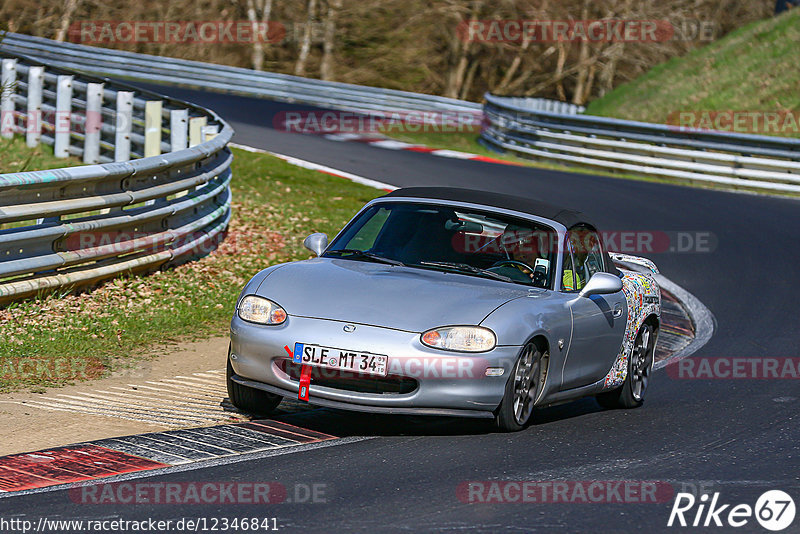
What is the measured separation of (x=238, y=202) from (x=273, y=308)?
28.4 feet

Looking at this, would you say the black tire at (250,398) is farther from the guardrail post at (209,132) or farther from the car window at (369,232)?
the guardrail post at (209,132)

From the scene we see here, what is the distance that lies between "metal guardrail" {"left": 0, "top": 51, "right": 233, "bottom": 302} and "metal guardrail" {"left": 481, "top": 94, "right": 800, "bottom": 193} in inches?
413

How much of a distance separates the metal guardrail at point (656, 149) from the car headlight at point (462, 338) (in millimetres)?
16330

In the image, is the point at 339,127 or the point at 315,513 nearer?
the point at 315,513

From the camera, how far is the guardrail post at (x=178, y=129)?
1520 cm

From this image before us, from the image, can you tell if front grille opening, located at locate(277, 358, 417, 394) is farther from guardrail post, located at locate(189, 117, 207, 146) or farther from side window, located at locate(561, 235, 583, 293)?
guardrail post, located at locate(189, 117, 207, 146)

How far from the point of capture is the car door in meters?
7.64

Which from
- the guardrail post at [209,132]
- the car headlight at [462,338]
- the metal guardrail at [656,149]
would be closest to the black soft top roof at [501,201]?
the car headlight at [462,338]

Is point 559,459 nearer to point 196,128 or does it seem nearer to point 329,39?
point 196,128

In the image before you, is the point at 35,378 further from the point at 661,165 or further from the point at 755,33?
the point at 755,33

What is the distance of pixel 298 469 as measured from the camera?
19.5 ft

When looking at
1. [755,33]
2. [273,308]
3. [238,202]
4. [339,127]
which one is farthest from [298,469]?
[755,33]

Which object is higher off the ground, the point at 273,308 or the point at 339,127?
the point at 273,308
